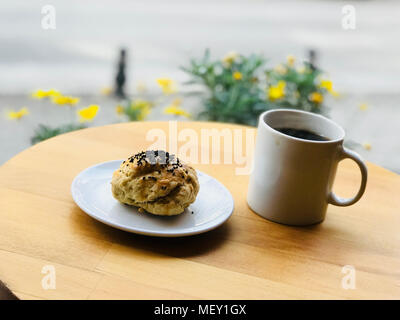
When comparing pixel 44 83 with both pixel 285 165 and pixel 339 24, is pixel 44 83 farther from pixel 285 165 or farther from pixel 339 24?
pixel 339 24

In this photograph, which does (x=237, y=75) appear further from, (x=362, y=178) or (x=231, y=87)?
(x=362, y=178)

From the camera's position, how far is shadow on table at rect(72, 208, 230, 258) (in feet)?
2.78

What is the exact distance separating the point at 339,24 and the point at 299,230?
13.2 ft

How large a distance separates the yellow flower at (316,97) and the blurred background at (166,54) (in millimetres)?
480

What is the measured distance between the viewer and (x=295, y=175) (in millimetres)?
928

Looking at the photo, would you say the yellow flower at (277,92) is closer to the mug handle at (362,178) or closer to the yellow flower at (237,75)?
the yellow flower at (237,75)

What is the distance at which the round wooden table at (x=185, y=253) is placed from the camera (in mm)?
755

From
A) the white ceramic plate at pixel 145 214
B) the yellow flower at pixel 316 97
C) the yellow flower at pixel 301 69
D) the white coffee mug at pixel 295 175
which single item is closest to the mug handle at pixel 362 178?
the white coffee mug at pixel 295 175

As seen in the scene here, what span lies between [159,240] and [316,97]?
142 cm

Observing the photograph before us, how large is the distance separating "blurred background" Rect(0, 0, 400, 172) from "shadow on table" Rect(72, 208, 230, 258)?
4.57 ft

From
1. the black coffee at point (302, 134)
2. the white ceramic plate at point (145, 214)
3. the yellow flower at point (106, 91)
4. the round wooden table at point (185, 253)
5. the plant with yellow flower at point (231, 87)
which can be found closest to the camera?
the round wooden table at point (185, 253)

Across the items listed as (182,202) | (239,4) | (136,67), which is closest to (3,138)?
(136,67)

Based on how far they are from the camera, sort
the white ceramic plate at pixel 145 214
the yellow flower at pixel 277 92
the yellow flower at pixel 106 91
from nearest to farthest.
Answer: the white ceramic plate at pixel 145 214 → the yellow flower at pixel 277 92 → the yellow flower at pixel 106 91
